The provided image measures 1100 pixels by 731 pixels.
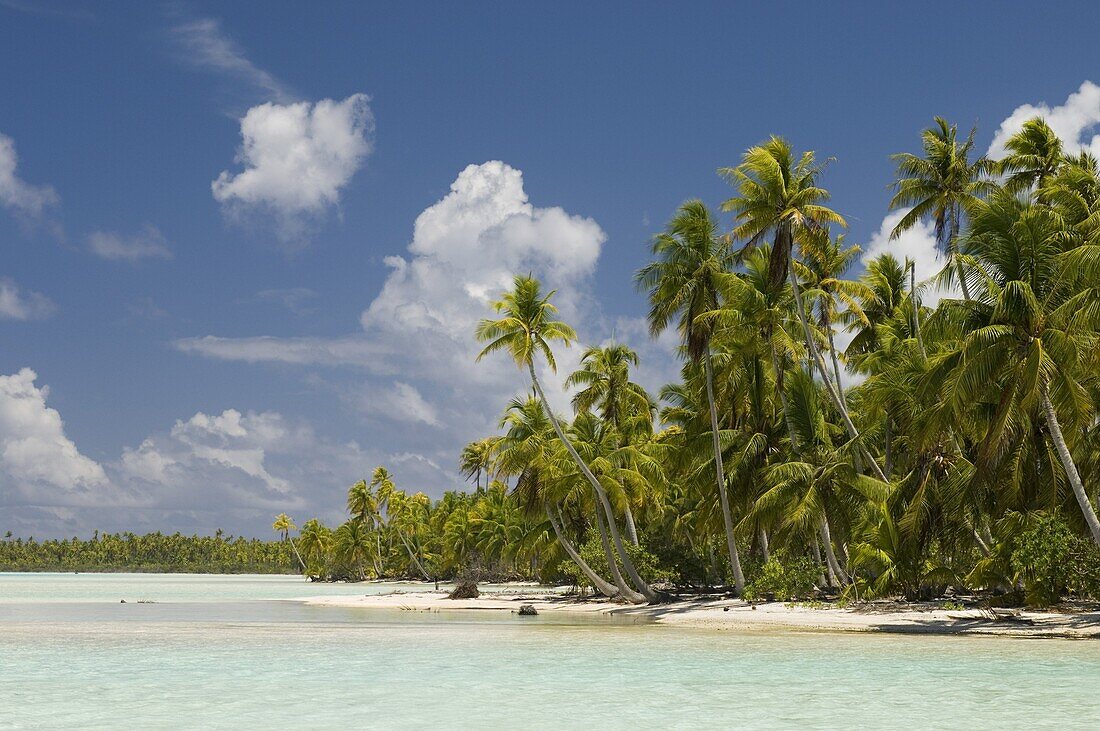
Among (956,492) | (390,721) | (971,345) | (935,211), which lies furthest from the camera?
(935,211)

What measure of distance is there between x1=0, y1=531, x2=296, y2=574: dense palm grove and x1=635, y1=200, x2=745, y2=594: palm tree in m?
148

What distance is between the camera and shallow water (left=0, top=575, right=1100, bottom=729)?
11219mm

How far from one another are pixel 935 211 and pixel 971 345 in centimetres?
1246

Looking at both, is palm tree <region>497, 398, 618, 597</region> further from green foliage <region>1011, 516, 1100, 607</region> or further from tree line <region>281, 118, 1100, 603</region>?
green foliage <region>1011, 516, 1100, 607</region>

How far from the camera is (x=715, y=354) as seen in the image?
3488 centimetres

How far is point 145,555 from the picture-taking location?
18412 centimetres

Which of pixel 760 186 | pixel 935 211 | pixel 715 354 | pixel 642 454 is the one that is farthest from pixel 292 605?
pixel 935 211

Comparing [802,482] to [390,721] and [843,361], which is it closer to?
[843,361]

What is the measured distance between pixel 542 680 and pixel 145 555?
18831 cm

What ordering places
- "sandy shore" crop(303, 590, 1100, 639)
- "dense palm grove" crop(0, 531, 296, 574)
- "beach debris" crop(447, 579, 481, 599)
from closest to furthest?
"sandy shore" crop(303, 590, 1100, 639) < "beach debris" crop(447, 579, 481, 599) < "dense palm grove" crop(0, 531, 296, 574)

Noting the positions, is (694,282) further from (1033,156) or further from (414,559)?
Result: (414,559)

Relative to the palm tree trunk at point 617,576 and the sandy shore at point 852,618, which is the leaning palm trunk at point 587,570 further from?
the palm tree trunk at point 617,576

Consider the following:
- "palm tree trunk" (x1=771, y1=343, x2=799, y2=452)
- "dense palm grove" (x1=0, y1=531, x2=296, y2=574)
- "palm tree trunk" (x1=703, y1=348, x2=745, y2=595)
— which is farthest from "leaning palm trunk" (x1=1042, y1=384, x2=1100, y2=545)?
"dense palm grove" (x1=0, y1=531, x2=296, y2=574)

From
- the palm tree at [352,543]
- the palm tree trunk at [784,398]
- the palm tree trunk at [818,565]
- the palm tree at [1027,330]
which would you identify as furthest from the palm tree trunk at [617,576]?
the palm tree at [352,543]
